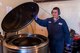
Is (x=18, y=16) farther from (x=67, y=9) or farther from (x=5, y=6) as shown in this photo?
(x=67, y=9)

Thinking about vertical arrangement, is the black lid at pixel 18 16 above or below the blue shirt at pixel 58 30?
above

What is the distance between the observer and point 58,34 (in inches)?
75.1

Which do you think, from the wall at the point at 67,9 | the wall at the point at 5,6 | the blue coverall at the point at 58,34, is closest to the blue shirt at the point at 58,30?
the blue coverall at the point at 58,34

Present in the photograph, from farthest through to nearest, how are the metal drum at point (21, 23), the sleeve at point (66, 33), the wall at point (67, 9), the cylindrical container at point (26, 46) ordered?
the wall at point (67, 9), the sleeve at point (66, 33), the metal drum at point (21, 23), the cylindrical container at point (26, 46)

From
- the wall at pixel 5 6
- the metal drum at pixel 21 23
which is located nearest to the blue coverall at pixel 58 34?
the metal drum at pixel 21 23

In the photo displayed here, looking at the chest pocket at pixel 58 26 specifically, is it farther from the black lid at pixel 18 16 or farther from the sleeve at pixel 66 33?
the black lid at pixel 18 16

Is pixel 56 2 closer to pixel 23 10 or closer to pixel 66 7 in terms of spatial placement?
pixel 66 7

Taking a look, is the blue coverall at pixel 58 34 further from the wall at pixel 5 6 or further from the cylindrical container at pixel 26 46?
the wall at pixel 5 6

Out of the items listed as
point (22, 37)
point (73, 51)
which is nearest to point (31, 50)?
point (22, 37)

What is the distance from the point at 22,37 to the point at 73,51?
69cm

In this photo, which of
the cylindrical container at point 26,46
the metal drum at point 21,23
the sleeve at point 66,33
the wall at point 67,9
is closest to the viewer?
the cylindrical container at point 26,46

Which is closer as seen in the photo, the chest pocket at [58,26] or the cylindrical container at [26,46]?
the cylindrical container at [26,46]

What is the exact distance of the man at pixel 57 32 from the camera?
1.90m

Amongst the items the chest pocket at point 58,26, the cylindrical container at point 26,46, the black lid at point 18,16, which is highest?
the black lid at point 18,16
